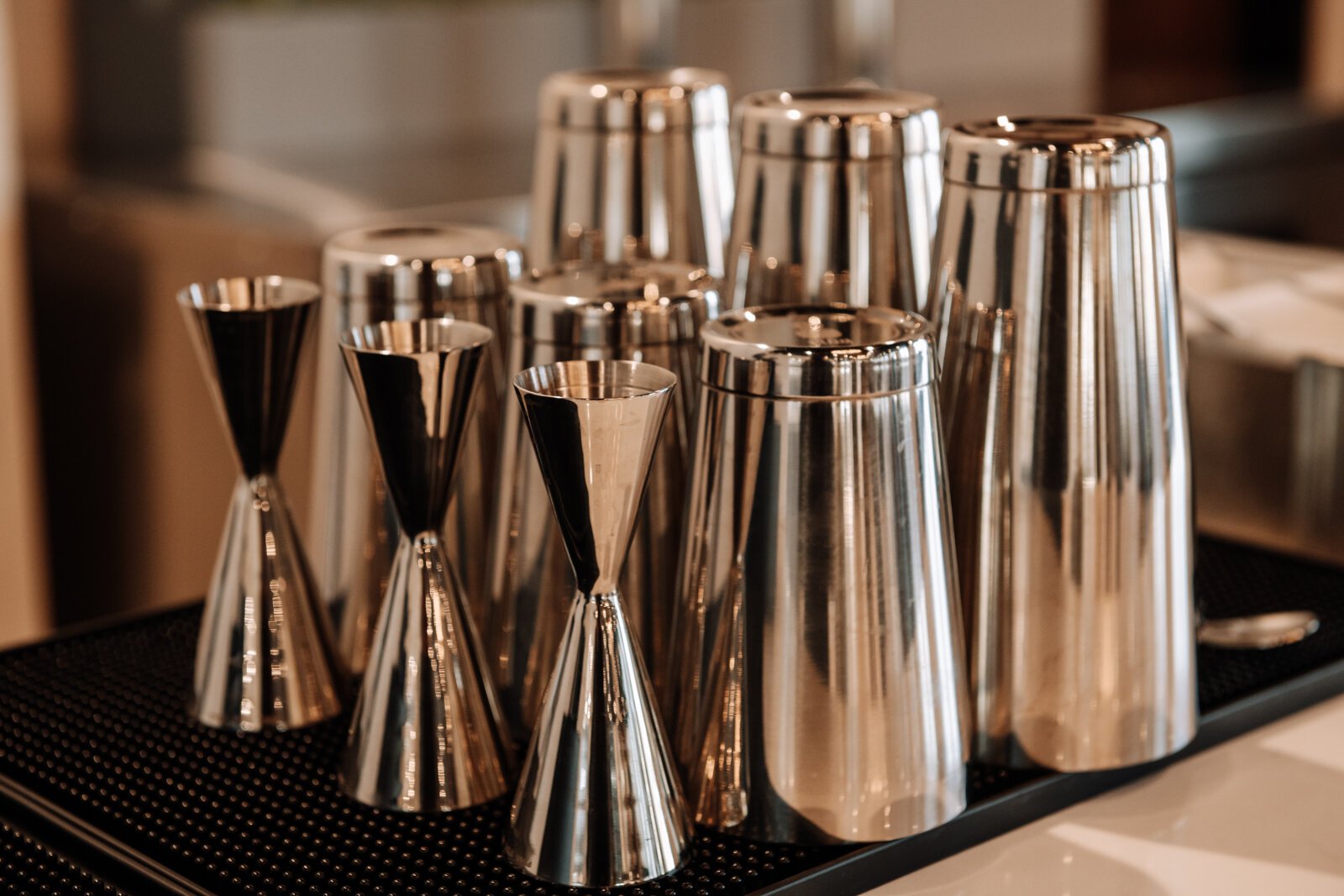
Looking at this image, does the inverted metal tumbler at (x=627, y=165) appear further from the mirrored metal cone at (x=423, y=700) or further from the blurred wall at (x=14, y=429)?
the blurred wall at (x=14, y=429)

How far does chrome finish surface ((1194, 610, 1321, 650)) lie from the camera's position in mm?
762

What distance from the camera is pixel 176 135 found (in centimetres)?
183

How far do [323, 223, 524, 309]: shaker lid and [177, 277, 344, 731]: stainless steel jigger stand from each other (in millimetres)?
23

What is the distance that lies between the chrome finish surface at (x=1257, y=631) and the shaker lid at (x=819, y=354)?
29 centimetres

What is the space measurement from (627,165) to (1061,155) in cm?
24

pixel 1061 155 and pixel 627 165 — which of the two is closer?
pixel 1061 155

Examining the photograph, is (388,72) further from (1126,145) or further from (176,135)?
(1126,145)

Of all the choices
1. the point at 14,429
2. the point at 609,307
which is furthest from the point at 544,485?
the point at 14,429

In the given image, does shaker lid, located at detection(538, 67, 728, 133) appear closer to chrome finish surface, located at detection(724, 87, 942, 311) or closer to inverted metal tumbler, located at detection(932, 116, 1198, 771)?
chrome finish surface, located at detection(724, 87, 942, 311)

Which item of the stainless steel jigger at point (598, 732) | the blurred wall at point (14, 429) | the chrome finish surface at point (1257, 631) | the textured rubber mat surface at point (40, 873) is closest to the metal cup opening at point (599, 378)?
the stainless steel jigger at point (598, 732)

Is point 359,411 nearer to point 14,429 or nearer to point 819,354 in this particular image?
point 819,354

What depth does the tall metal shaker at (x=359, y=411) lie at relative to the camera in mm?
666

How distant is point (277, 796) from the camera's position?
0.61 meters

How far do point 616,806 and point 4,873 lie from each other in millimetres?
223
